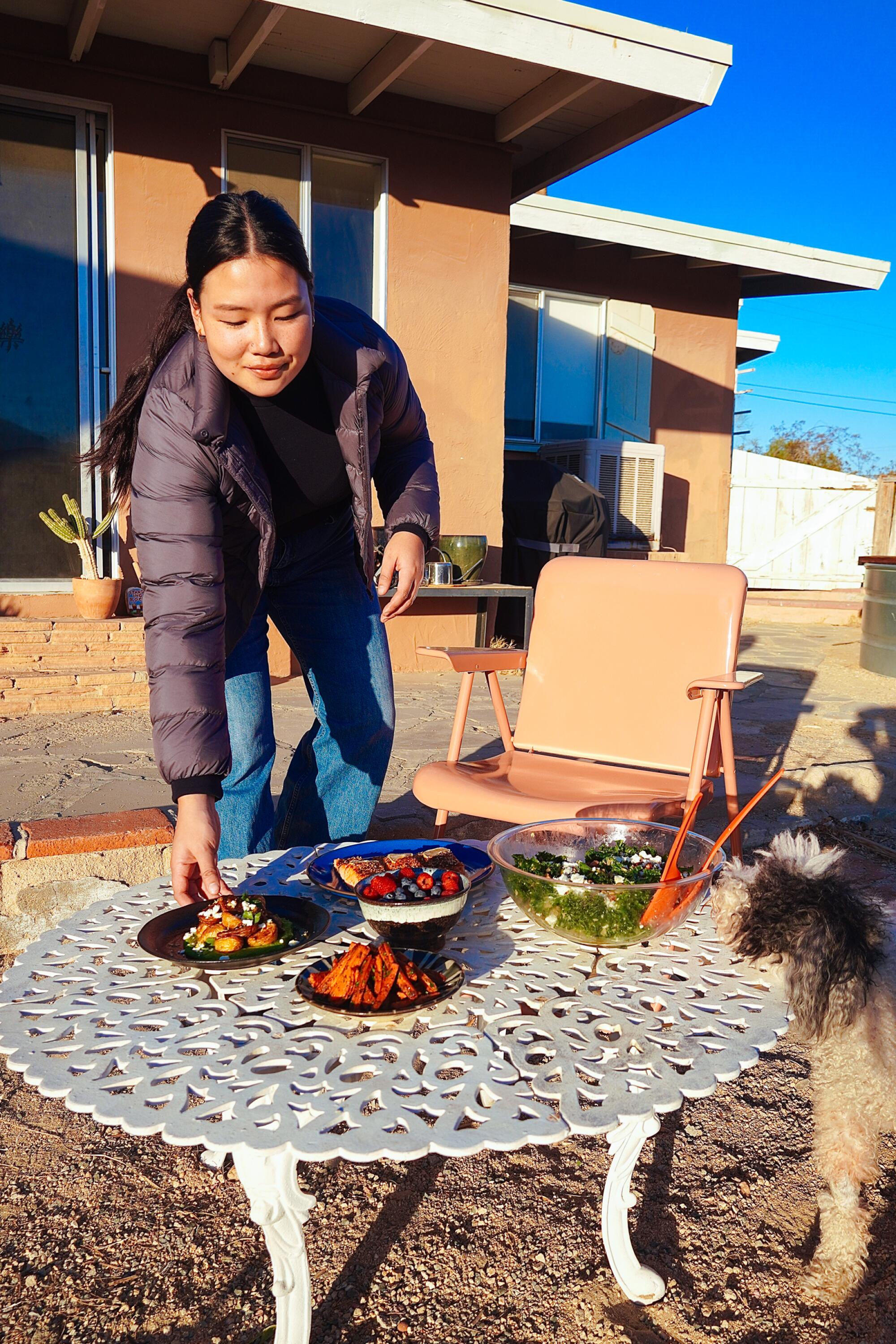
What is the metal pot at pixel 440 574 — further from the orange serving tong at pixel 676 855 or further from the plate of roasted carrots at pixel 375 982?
the plate of roasted carrots at pixel 375 982

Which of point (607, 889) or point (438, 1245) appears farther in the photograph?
point (438, 1245)

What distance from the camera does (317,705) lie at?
2748 mm

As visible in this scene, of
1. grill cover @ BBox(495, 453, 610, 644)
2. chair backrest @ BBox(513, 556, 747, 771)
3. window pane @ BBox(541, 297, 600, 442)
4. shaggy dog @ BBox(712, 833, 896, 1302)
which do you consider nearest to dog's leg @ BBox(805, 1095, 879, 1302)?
shaggy dog @ BBox(712, 833, 896, 1302)

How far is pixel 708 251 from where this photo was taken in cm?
989

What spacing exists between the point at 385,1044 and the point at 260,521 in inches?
A: 44.8

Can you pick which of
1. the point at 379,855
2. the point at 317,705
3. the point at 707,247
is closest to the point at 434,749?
the point at 317,705

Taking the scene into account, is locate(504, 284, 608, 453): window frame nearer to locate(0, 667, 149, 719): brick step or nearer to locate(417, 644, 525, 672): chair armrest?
locate(0, 667, 149, 719): brick step

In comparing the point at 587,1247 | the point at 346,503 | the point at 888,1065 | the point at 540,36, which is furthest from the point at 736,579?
the point at 540,36

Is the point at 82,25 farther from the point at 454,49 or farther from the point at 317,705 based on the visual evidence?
the point at 317,705

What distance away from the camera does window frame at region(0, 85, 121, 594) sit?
18.0 feet

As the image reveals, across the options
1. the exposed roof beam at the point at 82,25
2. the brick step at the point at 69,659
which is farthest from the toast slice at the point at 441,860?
the exposed roof beam at the point at 82,25

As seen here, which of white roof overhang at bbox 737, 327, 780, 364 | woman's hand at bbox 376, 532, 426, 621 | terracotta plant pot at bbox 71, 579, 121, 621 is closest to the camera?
woman's hand at bbox 376, 532, 426, 621

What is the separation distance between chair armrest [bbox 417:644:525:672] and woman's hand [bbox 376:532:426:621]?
72cm

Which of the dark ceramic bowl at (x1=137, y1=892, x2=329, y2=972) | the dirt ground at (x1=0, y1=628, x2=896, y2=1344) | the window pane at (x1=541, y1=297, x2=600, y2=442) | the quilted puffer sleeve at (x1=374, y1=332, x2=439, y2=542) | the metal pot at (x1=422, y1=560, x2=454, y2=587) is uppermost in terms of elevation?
the window pane at (x1=541, y1=297, x2=600, y2=442)
